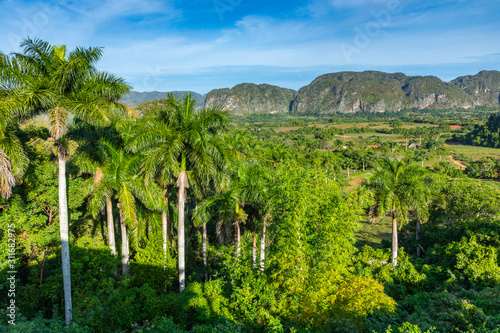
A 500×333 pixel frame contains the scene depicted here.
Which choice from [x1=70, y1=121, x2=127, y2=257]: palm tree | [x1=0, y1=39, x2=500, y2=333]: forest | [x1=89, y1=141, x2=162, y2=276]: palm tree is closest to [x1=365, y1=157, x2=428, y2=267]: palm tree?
[x1=0, y1=39, x2=500, y2=333]: forest

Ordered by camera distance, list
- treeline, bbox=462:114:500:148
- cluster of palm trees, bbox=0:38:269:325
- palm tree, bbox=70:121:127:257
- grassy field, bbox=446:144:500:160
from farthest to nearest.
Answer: treeline, bbox=462:114:500:148 → grassy field, bbox=446:144:500:160 → palm tree, bbox=70:121:127:257 → cluster of palm trees, bbox=0:38:269:325

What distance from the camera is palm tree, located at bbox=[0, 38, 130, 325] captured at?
323 inches

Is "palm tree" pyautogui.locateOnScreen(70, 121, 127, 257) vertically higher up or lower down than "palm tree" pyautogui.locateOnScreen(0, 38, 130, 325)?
lower down

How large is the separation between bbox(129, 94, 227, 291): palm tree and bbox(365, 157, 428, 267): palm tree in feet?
35.3

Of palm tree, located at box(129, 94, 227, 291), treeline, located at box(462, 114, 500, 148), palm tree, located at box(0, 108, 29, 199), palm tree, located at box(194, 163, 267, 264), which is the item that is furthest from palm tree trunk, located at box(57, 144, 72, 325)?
treeline, located at box(462, 114, 500, 148)

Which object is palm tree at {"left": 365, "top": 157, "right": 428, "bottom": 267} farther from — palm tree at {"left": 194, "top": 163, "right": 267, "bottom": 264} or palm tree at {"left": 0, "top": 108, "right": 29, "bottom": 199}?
palm tree at {"left": 0, "top": 108, "right": 29, "bottom": 199}

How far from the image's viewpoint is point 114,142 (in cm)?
1202

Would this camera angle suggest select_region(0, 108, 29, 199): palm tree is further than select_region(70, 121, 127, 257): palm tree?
No

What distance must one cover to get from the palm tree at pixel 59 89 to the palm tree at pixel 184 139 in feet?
5.88

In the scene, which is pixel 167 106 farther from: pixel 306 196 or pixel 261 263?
pixel 261 263

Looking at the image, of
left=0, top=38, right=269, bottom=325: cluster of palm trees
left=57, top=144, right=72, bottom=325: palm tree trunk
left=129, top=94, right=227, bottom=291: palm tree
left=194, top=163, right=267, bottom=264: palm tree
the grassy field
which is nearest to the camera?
left=0, top=38, right=269, bottom=325: cluster of palm trees

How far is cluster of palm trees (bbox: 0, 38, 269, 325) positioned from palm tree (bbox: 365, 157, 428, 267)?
298 inches

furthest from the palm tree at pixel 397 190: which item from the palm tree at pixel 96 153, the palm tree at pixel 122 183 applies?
the palm tree at pixel 96 153

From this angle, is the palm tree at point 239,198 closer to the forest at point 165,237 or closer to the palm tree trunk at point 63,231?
the forest at point 165,237
